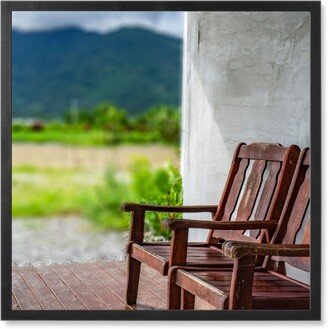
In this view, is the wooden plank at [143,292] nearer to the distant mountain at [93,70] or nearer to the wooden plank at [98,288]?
the wooden plank at [98,288]

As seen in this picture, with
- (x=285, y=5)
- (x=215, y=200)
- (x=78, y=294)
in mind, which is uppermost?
(x=285, y=5)

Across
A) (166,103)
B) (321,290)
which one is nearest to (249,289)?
(321,290)

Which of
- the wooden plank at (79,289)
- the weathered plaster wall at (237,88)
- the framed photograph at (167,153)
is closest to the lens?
the framed photograph at (167,153)

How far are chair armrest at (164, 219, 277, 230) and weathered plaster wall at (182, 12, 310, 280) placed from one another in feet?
1.31

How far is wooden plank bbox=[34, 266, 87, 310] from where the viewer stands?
11.2ft

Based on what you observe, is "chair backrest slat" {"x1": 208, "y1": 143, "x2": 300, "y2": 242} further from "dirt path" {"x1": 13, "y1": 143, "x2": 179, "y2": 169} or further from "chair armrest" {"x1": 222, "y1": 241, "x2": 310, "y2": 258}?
"dirt path" {"x1": 13, "y1": 143, "x2": 179, "y2": 169}

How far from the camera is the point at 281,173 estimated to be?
10.5 feet

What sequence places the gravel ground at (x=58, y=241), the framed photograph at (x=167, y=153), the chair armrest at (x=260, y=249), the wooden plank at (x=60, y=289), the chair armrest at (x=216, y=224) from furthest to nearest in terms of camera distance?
the gravel ground at (x=58, y=241), the wooden plank at (x=60, y=289), the chair armrest at (x=216, y=224), the framed photograph at (x=167, y=153), the chair armrest at (x=260, y=249)

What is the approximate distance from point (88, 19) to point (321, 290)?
76.4 inches

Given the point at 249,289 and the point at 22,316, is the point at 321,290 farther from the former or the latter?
the point at 22,316

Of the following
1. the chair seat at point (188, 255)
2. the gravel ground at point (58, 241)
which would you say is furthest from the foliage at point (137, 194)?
the chair seat at point (188, 255)

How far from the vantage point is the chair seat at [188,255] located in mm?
3117

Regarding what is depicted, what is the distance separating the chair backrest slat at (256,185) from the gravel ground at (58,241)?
1309 mm

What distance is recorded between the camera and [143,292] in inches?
150
